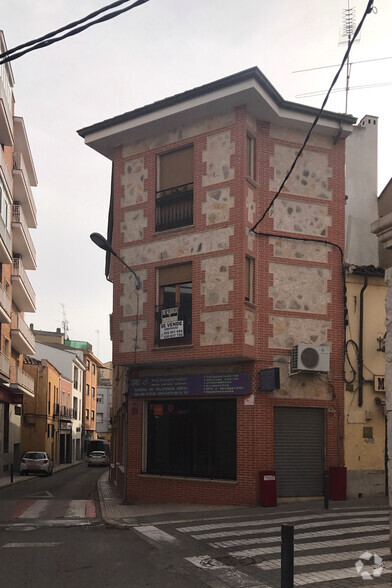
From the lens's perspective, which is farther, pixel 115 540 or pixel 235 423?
pixel 235 423

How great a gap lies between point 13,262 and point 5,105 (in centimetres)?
1043

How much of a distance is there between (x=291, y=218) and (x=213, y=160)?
105 inches

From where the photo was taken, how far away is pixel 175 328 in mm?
17266

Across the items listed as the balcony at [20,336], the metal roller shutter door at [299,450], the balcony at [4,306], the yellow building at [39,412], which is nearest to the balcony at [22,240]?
the balcony at [20,336]

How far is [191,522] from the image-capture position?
1312 centimetres

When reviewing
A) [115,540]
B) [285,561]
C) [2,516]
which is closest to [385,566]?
[285,561]

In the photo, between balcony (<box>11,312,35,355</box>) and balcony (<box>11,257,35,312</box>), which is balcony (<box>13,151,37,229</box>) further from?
balcony (<box>11,312,35,355</box>)

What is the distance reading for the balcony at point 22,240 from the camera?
35.0m

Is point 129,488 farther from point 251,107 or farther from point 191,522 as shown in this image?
point 251,107

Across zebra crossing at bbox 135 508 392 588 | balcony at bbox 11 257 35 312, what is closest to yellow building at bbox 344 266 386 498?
zebra crossing at bbox 135 508 392 588

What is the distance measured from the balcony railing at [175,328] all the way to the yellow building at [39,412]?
30.3 metres

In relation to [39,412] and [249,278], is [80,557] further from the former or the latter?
[39,412]

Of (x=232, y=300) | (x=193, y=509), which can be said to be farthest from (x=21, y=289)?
(x=193, y=509)

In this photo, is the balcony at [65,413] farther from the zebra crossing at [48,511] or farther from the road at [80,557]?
the road at [80,557]
